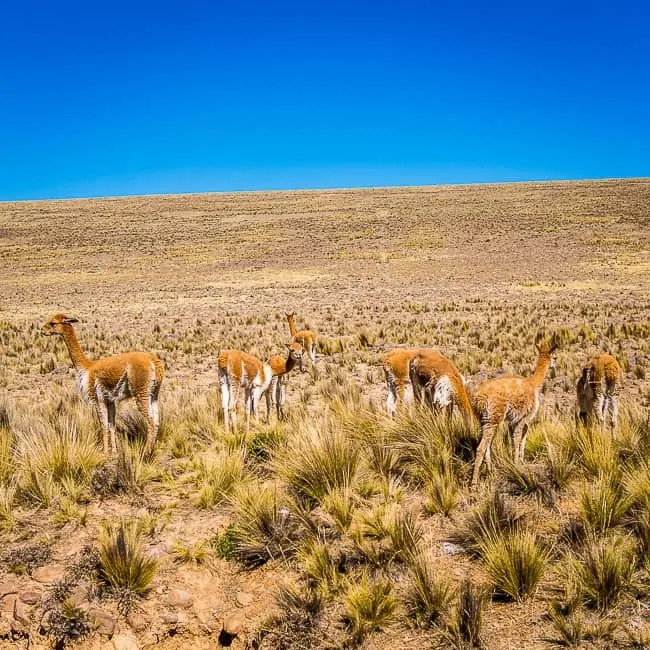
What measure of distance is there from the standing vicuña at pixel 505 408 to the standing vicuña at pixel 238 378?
361 centimetres

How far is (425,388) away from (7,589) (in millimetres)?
4557

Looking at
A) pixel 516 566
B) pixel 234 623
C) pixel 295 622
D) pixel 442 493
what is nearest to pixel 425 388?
pixel 442 493

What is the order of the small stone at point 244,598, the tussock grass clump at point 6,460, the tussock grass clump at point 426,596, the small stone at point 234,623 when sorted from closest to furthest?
the tussock grass clump at point 426,596 → the small stone at point 234,623 → the small stone at point 244,598 → the tussock grass clump at point 6,460

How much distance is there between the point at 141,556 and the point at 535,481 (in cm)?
353

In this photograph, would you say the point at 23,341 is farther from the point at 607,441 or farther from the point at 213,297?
the point at 607,441

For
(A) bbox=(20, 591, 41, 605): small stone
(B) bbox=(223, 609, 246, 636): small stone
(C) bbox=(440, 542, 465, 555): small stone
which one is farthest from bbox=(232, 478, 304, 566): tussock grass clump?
(A) bbox=(20, 591, 41, 605): small stone

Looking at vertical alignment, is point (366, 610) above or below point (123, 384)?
below

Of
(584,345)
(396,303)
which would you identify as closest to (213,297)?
(396,303)

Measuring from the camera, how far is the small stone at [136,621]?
4.31 m

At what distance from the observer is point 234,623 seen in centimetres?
420

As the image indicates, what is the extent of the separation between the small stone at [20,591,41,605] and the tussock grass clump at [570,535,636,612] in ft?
13.4

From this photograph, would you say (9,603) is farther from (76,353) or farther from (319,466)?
(76,353)

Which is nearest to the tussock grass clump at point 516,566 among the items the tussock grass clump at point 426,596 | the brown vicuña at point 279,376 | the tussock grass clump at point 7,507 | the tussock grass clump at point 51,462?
the tussock grass clump at point 426,596

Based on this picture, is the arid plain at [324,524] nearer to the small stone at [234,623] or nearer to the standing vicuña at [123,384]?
the small stone at [234,623]
